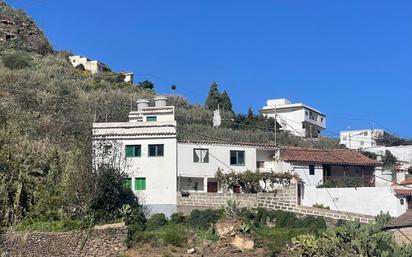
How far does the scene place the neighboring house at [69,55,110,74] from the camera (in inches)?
3687

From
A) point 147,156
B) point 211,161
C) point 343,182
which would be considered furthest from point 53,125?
point 343,182

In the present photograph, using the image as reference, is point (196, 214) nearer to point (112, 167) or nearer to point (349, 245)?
point (112, 167)

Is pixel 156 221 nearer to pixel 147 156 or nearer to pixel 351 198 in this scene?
pixel 147 156

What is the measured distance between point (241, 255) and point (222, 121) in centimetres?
3518

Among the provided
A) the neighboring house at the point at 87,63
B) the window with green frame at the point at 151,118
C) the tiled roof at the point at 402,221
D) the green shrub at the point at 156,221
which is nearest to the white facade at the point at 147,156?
the green shrub at the point at 156,221

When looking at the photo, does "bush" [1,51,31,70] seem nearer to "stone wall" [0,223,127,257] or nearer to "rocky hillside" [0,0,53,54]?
"rocky hillside" [0,0,53,54]

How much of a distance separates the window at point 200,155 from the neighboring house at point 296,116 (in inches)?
1488

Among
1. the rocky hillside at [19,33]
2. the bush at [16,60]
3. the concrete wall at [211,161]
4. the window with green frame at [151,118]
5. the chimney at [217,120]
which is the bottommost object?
the concrete wall at [211,161]

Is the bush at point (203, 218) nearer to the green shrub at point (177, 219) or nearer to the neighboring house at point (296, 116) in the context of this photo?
the green shrub at point (177, 219)

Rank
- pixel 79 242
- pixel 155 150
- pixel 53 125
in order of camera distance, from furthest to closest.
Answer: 1. pixel 53 125
2. pixel 155 150
3. pixel 79 242

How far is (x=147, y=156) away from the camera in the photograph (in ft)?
134

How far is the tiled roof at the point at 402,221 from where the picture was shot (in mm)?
34369

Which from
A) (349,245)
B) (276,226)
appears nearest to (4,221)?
(349,245)

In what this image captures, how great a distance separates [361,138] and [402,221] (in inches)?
2144
